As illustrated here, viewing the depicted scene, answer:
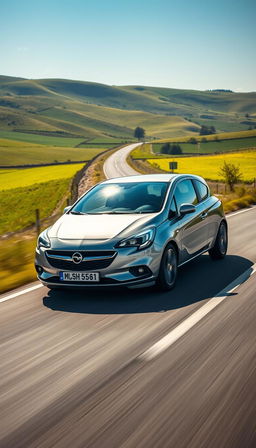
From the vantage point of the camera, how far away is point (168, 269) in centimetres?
720

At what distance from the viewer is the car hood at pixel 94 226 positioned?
679cm

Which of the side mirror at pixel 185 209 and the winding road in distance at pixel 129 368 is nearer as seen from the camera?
the winding road in distance at pixel 129 368

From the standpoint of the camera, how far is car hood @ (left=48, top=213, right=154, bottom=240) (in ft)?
22.3

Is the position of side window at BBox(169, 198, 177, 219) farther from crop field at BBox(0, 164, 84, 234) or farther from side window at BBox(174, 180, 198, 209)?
crop field at BBox(0, 164, 84, 234)

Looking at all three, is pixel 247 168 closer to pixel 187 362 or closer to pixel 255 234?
pixel 255 234

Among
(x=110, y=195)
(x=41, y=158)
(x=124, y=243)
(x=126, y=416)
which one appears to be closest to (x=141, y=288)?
(x=124, y=243)

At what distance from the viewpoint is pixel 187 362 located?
455 centimetres

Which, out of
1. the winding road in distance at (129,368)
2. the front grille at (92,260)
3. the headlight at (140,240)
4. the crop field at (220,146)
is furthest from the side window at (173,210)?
the crop field at (220,146)

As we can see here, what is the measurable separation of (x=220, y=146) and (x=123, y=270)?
12351 centimetres

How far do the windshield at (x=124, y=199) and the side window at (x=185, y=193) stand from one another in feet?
0.80

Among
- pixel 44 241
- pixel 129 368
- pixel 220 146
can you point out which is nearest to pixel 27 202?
pixel 44 241

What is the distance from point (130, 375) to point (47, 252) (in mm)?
2912

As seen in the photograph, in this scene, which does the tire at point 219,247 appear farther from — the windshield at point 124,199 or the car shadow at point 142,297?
the windshield at point 124,199

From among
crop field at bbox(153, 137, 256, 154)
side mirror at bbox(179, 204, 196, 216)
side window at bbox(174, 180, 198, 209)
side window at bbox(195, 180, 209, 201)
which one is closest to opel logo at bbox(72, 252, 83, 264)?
side mirror at bbox(179, 204, 196, 216)
